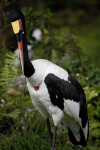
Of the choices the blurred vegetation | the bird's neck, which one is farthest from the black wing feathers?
the blurred vegetation

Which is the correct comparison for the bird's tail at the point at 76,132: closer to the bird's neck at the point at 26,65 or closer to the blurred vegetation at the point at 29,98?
the blurred vegetation at the point at 29,98

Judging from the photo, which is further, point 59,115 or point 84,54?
point 84,54

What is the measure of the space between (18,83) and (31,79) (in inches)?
75.9

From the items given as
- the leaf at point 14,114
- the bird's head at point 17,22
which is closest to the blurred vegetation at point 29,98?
the leaf at point 14,114

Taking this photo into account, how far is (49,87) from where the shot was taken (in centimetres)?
330

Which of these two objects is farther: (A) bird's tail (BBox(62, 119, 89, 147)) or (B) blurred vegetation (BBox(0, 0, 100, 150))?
(B) blurred vegetation (BBox(0, 0, 100, 150))

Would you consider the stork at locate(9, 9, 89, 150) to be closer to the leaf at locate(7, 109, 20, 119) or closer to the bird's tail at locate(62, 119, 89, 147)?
the bird's tail at locate(62, 119, 89, 147)

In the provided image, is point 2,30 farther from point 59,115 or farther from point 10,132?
point 59,115

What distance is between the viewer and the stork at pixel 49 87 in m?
3.27

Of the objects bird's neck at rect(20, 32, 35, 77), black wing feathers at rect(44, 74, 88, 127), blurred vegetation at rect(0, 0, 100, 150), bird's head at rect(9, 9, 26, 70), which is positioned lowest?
blurred vegetation at rect(0, 0, 100, 150)

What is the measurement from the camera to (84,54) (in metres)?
5.29

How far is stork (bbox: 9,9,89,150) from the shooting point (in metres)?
3.27

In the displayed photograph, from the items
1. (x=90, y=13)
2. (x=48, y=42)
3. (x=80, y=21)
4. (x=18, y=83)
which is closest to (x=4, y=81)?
(x=18, y=83)

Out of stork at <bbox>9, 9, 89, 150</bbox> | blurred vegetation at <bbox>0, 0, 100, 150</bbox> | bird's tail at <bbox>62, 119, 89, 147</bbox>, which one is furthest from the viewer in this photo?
blurred vegetation at <bbox>0, 0, 100, 150</bbox>
